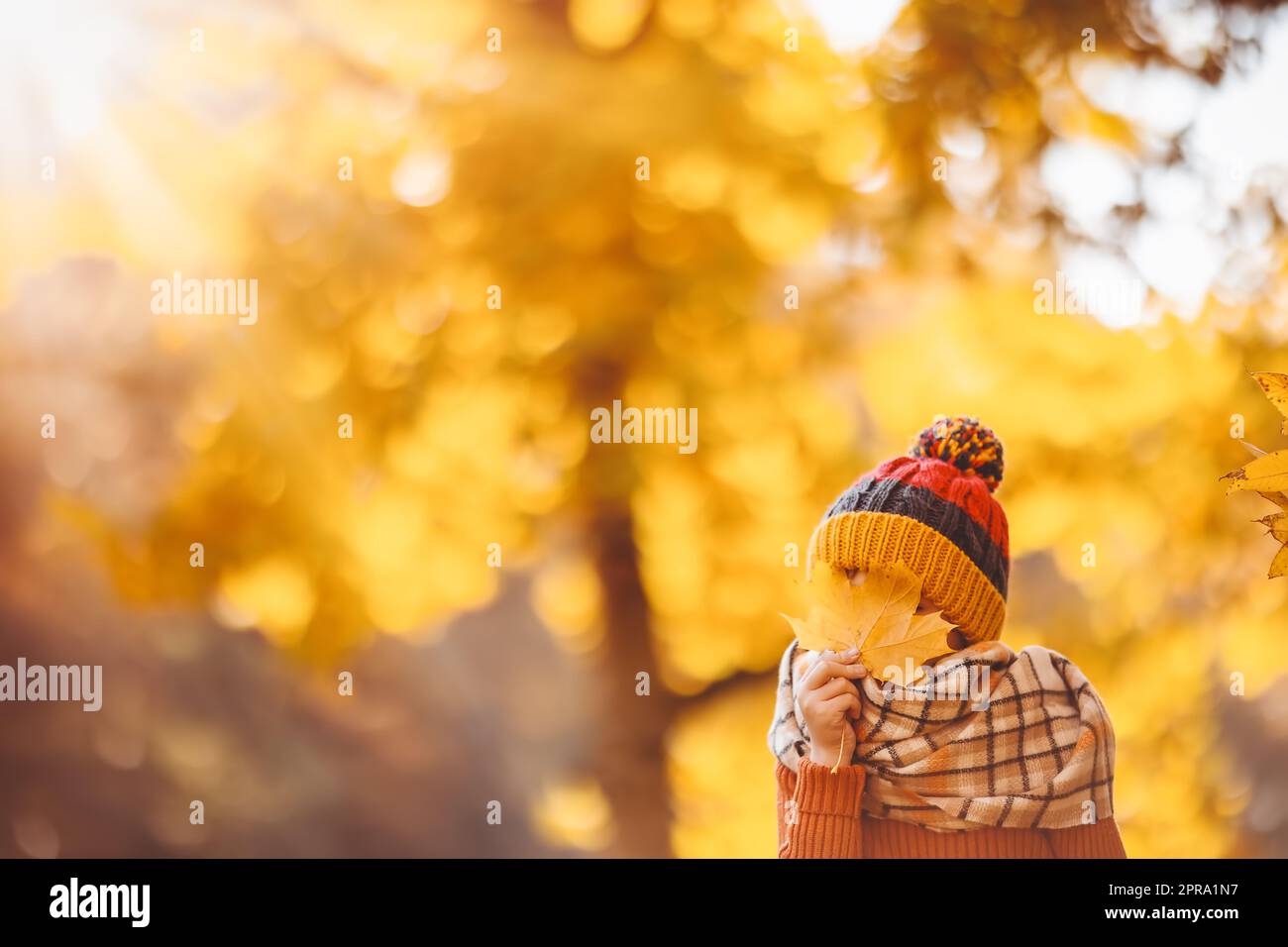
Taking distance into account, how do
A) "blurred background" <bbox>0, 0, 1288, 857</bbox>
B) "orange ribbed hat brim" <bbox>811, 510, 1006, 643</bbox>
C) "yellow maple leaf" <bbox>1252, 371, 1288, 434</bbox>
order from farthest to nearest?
"blurred background" <bbox>0, 0, 1288, 857</bbox> < "orange ribbed hat brim" <bbox>811, 510, 1006, 643</bbox> < "yellow maple leaf" <bbox>1252, 371, 1288, 434</bbox>

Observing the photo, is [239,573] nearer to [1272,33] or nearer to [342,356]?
[342,356]

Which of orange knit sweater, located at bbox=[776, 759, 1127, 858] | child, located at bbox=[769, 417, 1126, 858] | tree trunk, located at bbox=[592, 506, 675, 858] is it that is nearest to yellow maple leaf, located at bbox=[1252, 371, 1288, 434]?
child, located at bbox=[769, 417, 1126, 858]

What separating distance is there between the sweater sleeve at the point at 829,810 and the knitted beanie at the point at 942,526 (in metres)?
0.21

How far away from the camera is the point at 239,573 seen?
5.13ft

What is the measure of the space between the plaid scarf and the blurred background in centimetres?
37

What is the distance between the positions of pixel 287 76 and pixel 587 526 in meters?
0.79

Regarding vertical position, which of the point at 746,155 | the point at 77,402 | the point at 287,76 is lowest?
the point at 77,402

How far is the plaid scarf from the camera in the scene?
3.71 ft

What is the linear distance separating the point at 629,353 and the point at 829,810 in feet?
2.28

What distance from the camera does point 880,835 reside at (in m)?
1.18

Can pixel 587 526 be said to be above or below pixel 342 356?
below

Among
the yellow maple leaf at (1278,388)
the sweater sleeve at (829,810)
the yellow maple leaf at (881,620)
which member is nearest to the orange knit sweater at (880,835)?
the sweater sleeve at (829,810)

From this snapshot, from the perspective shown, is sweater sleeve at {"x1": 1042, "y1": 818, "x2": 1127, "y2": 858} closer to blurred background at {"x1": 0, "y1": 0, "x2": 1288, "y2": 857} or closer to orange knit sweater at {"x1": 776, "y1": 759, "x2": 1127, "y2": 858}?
orange knit sweater at {"x1": 776, "y1": 759, "x2": 1127, "y2": 858}
